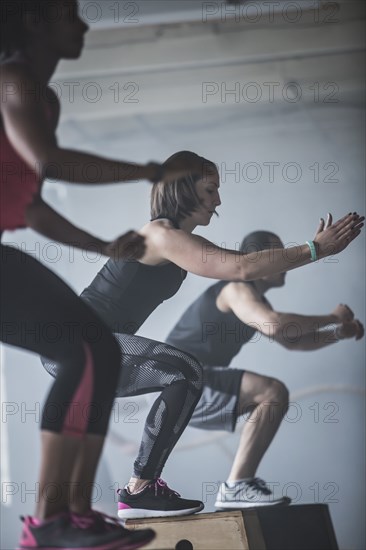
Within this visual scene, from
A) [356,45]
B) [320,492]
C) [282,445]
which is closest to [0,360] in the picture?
[282,445]

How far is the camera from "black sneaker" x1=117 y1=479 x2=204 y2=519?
2.59m

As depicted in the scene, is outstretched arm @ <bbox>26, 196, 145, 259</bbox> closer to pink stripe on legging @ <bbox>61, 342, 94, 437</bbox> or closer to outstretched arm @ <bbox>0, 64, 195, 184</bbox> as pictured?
outstretched arm @ <bbox>0, 64, 195, 184</bbox>

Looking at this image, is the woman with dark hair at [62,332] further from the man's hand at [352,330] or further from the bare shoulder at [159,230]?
the man's hand at [352,330]

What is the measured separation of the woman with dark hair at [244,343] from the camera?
3.18m

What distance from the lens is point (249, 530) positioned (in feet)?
8.37

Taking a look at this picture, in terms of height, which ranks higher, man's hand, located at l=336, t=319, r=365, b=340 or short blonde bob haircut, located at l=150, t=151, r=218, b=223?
short blonde bob haircut, located at l=150, t=151, r=218, b=223

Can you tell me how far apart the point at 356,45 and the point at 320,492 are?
211cm

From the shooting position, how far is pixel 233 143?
3.38 metres

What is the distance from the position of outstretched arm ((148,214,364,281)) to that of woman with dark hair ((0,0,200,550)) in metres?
0.83

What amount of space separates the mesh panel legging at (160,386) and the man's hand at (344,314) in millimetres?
934

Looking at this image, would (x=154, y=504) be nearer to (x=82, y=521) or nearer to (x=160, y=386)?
(x=160, y=386)

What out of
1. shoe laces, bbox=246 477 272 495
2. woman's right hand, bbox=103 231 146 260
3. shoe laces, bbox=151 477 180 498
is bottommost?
shoe laces, bbox=246 477 272 495

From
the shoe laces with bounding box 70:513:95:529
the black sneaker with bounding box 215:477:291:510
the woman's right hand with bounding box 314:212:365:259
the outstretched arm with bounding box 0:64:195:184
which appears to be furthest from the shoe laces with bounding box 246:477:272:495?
the outstretched arm with bounding box 0:64:195:184

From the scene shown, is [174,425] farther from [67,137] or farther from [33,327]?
[67,137]
